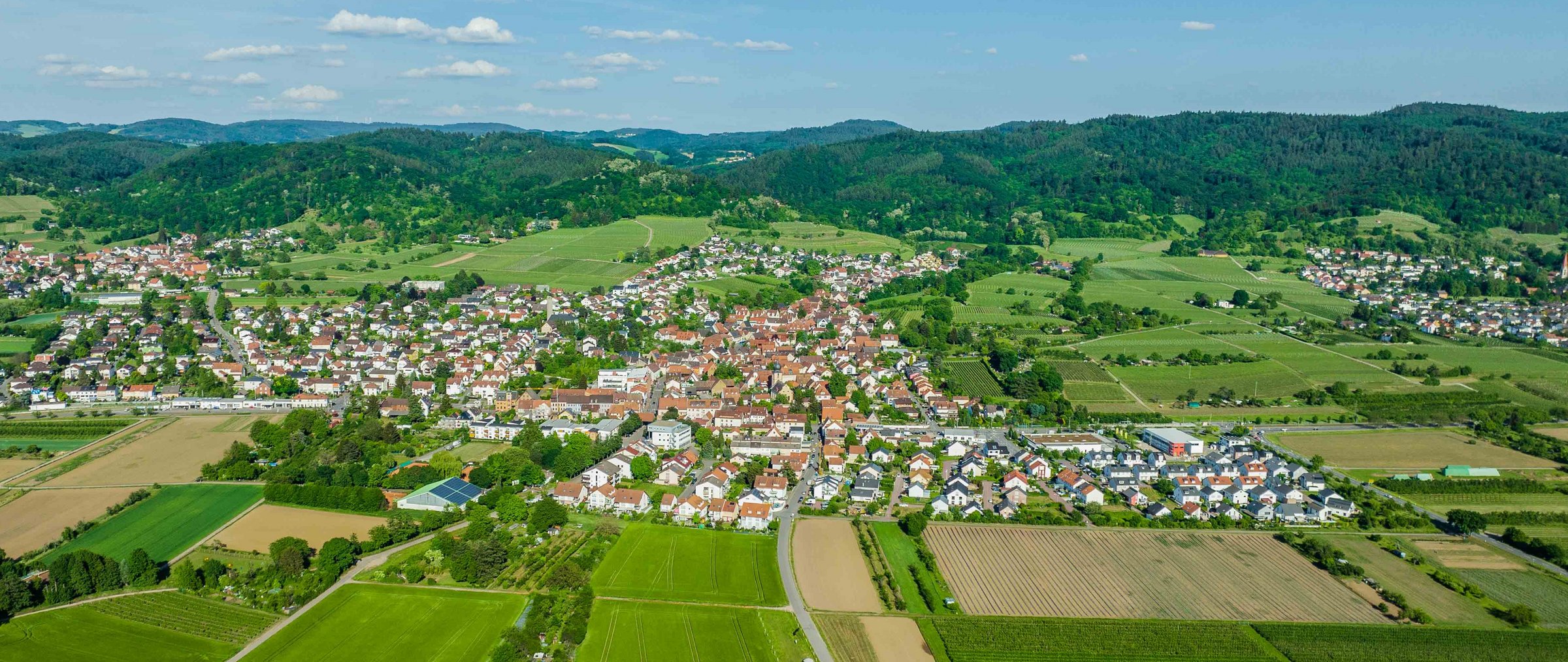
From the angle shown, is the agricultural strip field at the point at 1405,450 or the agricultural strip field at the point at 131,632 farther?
the agricultural strip field at the point at 1405,450

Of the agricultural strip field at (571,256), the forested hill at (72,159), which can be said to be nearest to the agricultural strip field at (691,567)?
the agricultural strip field at (571,256)

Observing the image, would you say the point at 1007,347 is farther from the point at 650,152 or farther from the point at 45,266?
the point at 650,152

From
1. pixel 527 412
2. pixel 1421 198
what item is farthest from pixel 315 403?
pixel 1421 198

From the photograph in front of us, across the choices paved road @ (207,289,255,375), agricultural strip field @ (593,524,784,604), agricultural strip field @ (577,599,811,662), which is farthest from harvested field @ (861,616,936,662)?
paved road @ (207,289,255,375)

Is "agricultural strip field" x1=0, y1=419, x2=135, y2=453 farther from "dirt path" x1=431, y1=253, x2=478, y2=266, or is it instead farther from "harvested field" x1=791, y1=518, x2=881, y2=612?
"dirt path" x1=431, y1=253, x2=478, y2=266

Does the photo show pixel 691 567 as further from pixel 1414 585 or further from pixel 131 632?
pixel 1414 585

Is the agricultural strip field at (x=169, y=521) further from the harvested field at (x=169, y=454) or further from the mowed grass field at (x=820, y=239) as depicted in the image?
the mowed grass field at (x=820, y=239)
